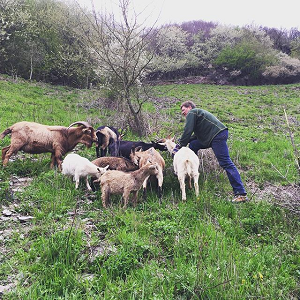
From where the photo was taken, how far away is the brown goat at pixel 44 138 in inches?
259

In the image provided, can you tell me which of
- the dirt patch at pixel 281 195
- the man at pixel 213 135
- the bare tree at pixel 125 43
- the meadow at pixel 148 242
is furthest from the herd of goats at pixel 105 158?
the bare tree at pixel 125 43

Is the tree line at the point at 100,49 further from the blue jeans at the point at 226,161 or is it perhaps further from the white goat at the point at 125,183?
the white goat at the point at 125,183

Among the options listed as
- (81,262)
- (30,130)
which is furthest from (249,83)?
(81,262)

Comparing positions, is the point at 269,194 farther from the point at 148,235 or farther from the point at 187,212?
the point at 148,235

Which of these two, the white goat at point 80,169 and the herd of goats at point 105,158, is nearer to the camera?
the herd of goats at point 105,158

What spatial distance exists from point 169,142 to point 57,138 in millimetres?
3233

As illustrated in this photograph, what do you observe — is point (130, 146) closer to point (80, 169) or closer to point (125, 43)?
point (80, 169)

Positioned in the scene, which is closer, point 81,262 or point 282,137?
point 81,262

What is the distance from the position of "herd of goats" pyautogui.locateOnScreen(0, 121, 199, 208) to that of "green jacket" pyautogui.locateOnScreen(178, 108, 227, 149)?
1.50ft

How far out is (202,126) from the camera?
6.16 m

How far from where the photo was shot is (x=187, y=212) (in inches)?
187

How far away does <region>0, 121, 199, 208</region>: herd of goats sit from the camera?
5.17 metres

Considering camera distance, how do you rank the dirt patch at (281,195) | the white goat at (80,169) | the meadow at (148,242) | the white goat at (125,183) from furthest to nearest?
the white goat at (80,169)
the white goat at (125,183)
the dirt patch at (281,195)
the meadow at (148,242)

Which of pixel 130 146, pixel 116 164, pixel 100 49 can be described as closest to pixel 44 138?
pixel 116 164
